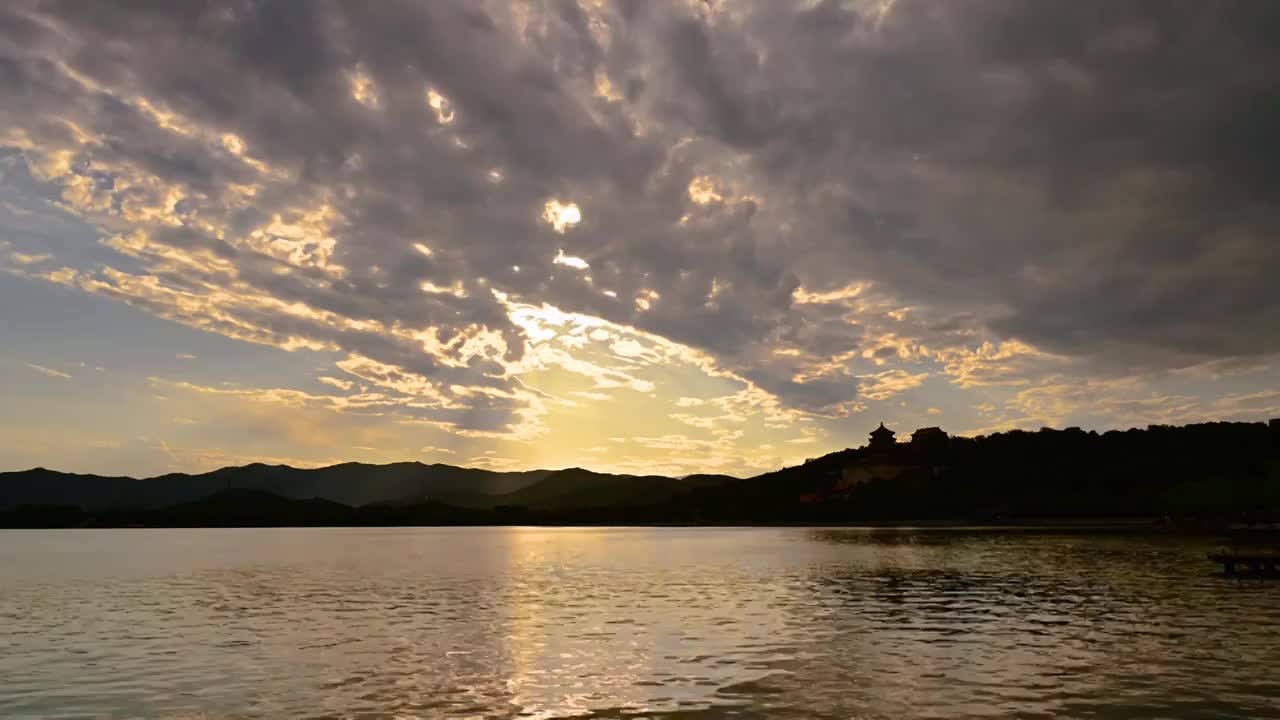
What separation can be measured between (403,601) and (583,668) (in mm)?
26697

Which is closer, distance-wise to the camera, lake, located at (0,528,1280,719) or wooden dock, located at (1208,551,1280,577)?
lake, located at (0,528,1280,719)

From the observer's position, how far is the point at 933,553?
96.2 metres

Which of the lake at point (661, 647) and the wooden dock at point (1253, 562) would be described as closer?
the lake at point (661, 647)

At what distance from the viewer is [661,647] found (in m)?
33.4

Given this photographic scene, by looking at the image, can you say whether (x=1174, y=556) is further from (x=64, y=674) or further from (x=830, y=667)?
(x=64, y=674)

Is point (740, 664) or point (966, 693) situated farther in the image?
point (740, 664)

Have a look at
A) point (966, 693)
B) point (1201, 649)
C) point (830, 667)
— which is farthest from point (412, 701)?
point (1201, 649)

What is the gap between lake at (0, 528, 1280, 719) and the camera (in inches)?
936

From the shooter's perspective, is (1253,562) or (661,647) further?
(1253,562)

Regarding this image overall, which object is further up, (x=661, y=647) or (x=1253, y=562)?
(x=1253, y=562)

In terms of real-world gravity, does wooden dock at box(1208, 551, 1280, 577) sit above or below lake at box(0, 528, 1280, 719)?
above

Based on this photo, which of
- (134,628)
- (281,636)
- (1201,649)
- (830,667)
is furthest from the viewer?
(134,628)

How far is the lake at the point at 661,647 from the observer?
23.8 m

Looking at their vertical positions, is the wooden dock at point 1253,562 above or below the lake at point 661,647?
above
